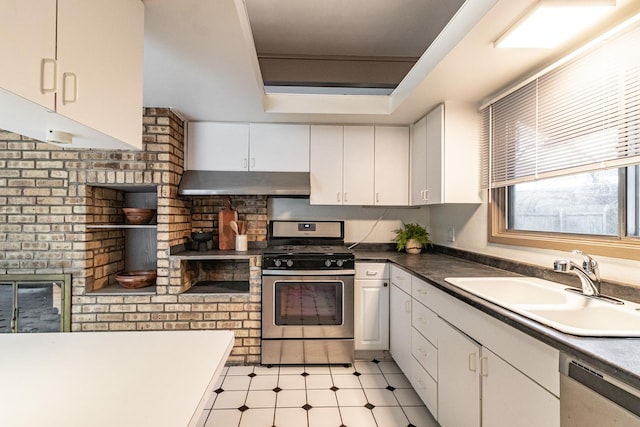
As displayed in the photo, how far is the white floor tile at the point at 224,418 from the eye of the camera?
208cm

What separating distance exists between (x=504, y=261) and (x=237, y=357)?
2.29 meters

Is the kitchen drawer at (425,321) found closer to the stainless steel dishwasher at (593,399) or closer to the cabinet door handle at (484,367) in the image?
the cabinet door handle at (484,367)

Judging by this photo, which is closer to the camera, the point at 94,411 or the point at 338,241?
the point at 94,411

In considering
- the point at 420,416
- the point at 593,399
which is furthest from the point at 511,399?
the point at 420,416

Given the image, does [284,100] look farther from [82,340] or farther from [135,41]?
[82,340]

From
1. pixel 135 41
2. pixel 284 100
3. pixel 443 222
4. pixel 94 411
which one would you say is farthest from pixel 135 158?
pixel 443 222

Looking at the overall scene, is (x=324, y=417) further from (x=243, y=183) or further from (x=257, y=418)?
(x=243, y=183)

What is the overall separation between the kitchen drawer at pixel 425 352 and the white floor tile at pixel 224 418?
1.26 m

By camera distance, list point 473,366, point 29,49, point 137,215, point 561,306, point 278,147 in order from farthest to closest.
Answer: point 278,147, point 137,215, point 473,366, point 561,306, point 29,49

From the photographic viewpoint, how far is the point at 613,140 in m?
1.46

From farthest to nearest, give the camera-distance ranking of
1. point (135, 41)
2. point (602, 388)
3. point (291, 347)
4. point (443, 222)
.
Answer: point (443, 222) → point (291, 347) → point (135, 41) → point (602, 388)

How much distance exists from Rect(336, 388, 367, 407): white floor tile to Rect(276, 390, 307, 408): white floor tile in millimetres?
259

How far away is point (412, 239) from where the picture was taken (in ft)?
10.8

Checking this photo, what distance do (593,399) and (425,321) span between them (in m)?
Result: 1.21
